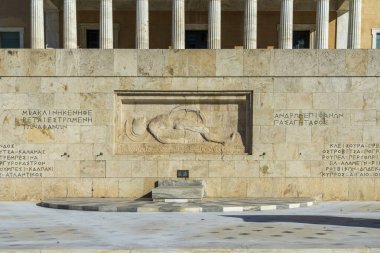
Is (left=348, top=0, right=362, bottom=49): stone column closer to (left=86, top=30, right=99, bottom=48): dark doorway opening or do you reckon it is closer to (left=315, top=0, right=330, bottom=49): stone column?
(left=315, top=0, right=330, bottom=49): stone column

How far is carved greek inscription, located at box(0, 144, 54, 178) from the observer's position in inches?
794

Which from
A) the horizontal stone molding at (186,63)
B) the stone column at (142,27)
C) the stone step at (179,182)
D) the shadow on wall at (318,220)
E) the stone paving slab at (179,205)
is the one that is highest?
Result: the stone column at (142,27)

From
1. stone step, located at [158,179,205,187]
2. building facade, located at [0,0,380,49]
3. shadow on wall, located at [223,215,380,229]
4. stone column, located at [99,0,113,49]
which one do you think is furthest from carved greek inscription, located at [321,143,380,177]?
building facade, located at [0,0,380,49]

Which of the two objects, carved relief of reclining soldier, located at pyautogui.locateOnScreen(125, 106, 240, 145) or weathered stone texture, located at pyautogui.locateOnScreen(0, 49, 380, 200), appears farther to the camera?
carved relief of reclining soldier, located at pyautogui.locateOnScreen(125, 106, 240, 145)

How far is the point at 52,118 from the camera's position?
20.3 m

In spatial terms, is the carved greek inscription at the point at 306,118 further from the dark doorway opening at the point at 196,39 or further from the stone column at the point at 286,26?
the dark doorway opening at the point at 196,39

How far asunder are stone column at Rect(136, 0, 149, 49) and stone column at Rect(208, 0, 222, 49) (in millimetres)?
4221

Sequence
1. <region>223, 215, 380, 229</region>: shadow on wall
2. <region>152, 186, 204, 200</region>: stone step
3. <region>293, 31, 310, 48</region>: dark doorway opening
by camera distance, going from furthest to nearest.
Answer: <region>293, 31, 310, 48</region>: dark doorway opening
<region>152, 186, 204, 200</region>: stone step
<region>223, 215, 380, 229</region>: shadow on wall

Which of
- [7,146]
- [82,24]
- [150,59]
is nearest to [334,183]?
[150,59]

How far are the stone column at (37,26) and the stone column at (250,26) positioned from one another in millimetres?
13690

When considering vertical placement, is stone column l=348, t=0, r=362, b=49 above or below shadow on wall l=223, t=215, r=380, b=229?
above

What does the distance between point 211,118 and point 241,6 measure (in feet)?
92.3

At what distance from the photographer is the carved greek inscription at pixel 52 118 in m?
20.2

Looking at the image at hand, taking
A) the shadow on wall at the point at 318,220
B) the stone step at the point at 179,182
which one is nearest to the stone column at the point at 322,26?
the stone step at the point at 179,182
